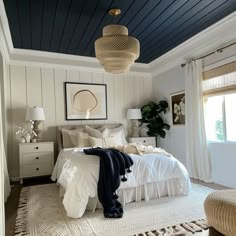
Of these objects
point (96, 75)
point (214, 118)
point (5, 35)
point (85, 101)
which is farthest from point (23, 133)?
point (214, 118)

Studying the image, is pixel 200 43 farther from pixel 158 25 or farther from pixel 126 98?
pixel 126 98

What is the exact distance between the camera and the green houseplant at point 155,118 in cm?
495

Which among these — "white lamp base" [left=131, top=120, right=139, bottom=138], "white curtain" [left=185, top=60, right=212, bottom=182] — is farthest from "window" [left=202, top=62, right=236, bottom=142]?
"white lamp base" [left=131, top=120, right=139, bottom=138]

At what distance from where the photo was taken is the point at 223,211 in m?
1.56

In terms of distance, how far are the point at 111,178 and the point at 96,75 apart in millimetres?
3129

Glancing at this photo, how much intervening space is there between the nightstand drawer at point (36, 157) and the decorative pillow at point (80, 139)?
0.55 meters

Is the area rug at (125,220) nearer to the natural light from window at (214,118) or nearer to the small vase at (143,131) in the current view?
the natural light from window at (214,118)

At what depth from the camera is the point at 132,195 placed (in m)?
2.81

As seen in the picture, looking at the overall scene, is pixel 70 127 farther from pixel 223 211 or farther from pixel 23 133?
pixel 223 211

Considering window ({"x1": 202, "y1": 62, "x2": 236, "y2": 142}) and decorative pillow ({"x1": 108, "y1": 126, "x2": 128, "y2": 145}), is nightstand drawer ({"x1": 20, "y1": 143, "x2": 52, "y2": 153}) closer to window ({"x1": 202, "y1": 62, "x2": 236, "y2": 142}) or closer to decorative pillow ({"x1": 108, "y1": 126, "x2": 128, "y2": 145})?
decorative pillow ({"x1": 108, "y1": 126, "x2": 128, "y2": 145})

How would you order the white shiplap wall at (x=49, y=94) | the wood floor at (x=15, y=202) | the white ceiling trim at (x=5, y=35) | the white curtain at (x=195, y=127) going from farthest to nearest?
the white shiplap wall at (x=49, y=94) → the white curtain at (x=195, y=127) → the white ceiling trim at (x=5, y=35) → the wood floor at (x=15, y=202)

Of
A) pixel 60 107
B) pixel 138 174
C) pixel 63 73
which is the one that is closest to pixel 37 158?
pixel 60 107

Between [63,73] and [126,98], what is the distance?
167 centimetres

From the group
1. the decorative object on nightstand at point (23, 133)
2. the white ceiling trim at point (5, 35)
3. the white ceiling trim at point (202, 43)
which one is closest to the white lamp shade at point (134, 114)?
the white ceiling trim at point (202, 43)
